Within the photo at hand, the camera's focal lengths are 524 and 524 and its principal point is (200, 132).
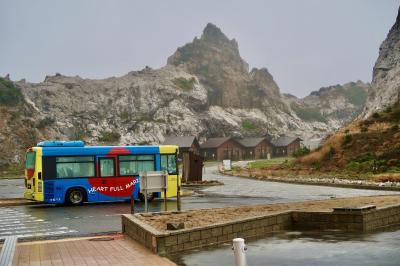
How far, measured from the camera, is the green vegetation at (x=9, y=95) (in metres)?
118

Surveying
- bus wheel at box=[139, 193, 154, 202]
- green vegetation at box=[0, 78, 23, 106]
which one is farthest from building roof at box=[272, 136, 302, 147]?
bus wheel at box=[139, 193, 154, 202]

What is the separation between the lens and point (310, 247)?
12.9 m

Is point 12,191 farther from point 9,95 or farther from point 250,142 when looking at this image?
point 250,142

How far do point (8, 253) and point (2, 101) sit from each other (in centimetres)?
11572

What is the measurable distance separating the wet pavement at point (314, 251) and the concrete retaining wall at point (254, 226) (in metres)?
0.44

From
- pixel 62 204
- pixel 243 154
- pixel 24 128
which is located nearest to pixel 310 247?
pixel 62 204

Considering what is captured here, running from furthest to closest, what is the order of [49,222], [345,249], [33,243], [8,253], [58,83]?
1. [58,83]
2. [49,222]
3. [33,243]
4. [345,249]
5. [8,253]

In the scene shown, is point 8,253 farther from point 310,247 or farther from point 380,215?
point 380,215

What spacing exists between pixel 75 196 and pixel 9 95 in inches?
3986

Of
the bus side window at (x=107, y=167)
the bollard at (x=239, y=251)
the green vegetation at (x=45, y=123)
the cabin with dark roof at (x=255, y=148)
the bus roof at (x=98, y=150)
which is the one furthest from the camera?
the cabin with dark roof at (x=255, y=148)

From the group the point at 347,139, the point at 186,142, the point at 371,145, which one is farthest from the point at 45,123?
the point at 371,145

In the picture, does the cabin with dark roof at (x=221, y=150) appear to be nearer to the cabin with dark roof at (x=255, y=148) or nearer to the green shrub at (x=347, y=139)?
the cabin with dark roof at (x=255, y=148)

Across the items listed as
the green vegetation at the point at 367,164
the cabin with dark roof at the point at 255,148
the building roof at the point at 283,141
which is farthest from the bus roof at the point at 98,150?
the building roof at the point at 283,141

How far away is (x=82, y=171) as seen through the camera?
27234 millimetres
